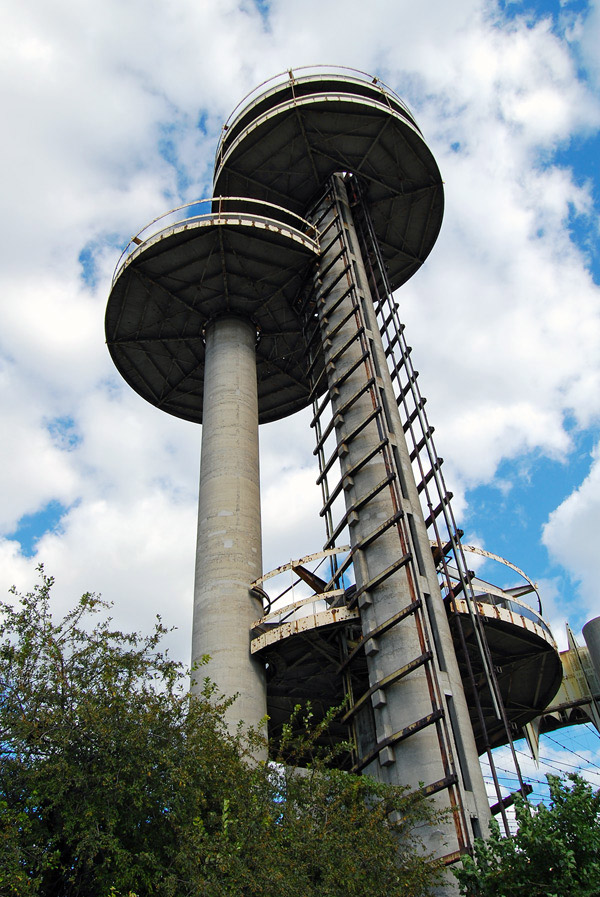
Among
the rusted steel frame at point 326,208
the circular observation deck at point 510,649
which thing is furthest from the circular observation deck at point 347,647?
the rusted steel frame at point 326,208

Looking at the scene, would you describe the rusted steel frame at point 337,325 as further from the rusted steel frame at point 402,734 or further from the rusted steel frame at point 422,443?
the rusted steel frame at point 402,734

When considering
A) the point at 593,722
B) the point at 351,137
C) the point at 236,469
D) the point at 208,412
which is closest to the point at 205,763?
the point at 236,469

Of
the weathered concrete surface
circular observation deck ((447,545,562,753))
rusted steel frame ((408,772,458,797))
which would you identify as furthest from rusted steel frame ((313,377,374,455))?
rusted steel frame ((408,772,458,797))

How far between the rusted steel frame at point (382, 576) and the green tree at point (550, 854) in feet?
32.8

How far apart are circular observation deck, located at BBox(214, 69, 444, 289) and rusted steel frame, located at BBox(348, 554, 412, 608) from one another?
21.2 metres

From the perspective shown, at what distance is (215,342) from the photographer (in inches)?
1403

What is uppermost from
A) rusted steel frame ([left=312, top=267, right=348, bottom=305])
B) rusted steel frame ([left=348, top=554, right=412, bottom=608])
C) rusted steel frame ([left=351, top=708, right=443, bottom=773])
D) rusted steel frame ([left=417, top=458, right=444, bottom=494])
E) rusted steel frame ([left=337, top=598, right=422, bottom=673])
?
rusted steel frame ([left=312, top=267, right=348, bottom=305])

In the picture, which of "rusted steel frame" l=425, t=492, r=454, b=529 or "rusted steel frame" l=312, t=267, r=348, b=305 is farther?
"rusted steel frame" l=312, t=267, r=348, b=305

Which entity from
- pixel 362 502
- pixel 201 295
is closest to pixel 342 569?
pixel 362 502

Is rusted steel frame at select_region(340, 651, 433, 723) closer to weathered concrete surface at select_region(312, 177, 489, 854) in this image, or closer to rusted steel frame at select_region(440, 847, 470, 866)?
weathered concrete surface at select_region(312, 177, 489, 854)

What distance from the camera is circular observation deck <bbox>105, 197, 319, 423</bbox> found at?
3412 centimetres

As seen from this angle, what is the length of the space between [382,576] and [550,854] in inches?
456

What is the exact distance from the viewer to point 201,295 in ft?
119

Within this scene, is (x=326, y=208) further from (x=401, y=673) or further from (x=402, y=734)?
(x=402, y=734)
